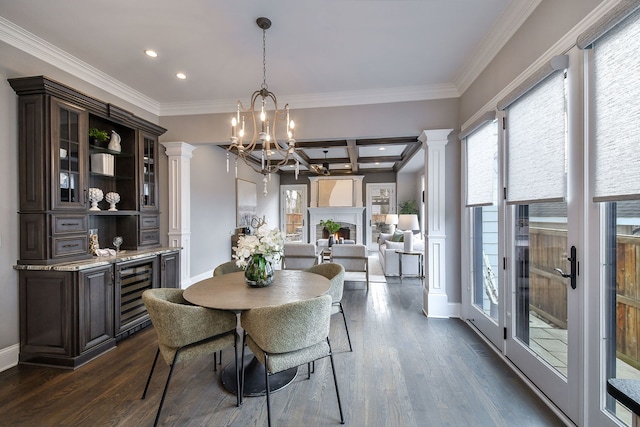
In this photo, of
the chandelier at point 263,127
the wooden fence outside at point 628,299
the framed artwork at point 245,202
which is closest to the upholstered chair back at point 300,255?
the chandelier at point 263,127

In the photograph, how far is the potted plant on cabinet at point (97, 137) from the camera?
296cm

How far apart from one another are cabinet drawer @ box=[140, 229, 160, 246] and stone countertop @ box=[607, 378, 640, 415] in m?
4.00

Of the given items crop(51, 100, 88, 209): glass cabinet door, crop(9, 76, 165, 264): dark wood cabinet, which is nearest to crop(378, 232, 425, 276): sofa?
crop(9, 76, 165, 264): dark wood cabinet

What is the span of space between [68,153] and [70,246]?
2.84 ft

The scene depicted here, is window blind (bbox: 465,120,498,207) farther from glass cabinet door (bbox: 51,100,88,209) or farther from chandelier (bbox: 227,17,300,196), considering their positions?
glass cabinet door (bbox: 51,100,88,209)

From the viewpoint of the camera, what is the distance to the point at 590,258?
1542 millimetres

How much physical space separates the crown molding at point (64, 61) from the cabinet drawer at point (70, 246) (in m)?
1.73

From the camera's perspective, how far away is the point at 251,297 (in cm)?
199

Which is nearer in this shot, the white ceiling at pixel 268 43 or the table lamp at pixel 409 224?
the white ceiling at pixel 268 43

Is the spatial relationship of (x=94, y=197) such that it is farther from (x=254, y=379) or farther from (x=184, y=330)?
(x=254, y=379)

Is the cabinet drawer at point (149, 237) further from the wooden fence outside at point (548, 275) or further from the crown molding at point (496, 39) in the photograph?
the crown molding at point (496, 39)

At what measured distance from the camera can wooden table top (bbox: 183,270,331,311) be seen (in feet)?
6.09

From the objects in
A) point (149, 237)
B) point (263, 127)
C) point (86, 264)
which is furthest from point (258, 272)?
point (149, 237)

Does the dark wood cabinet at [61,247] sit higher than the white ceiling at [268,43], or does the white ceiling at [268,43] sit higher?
the white ceiling at [268,43]
